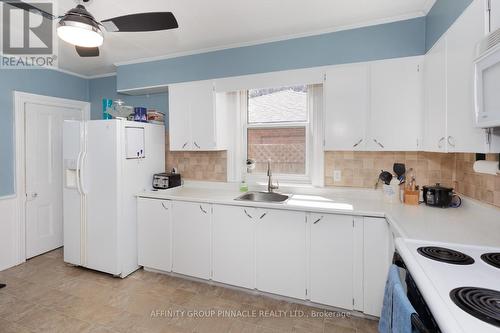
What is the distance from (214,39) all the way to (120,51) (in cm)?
117

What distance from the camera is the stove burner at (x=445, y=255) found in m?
1.14

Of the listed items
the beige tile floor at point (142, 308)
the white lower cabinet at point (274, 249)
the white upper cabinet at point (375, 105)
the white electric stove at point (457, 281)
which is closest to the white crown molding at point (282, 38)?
the white upper cabinet at point (375, 105)

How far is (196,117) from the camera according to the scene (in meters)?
2.89

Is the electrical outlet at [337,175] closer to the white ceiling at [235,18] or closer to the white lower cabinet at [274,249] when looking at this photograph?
the white lower cabinet at [274,249]

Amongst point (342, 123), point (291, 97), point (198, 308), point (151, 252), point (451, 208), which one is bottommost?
point (198, 308)

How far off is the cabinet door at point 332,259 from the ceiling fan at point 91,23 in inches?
71.6

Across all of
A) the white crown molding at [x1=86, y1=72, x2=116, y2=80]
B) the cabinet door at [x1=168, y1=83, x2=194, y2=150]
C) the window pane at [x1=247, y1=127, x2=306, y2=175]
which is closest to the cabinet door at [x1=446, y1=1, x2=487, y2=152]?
the window pane at [x1=247, y1=127, x2=306, y2=175]

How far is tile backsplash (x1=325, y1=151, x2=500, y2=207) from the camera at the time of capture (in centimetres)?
185

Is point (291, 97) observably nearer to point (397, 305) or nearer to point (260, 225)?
point (260, 225)

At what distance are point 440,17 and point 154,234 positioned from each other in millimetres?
3187

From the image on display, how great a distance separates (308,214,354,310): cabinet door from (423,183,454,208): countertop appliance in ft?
2.29

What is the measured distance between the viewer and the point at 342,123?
2.31m

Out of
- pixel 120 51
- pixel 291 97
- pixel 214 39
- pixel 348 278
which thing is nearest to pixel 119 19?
pixel 214 39

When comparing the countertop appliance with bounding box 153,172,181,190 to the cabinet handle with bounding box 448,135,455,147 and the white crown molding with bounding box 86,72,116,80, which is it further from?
the cabinet handle with bounding box 448,135,455,147
